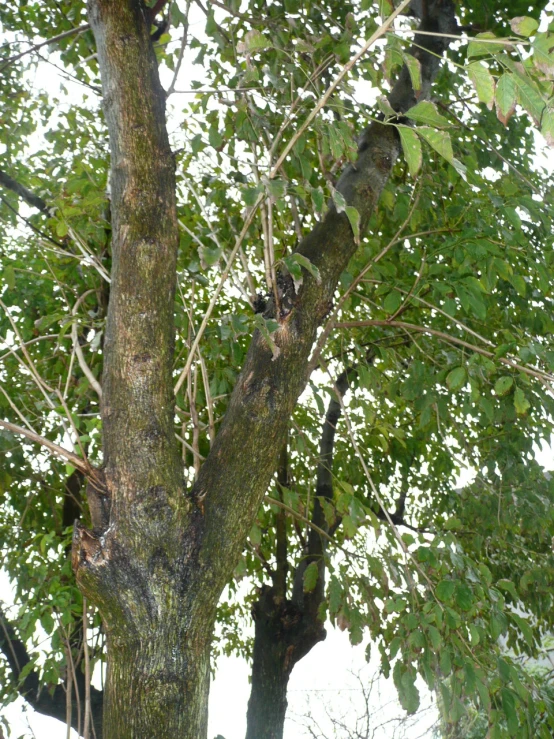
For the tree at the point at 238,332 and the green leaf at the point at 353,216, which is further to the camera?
the green leaf at the point at 353,216

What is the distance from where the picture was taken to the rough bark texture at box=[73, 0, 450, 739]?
1306 millimetres

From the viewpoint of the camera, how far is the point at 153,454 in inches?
55.9

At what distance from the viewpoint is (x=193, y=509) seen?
1.44 meters

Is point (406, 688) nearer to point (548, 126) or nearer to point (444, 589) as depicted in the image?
point (444, 589)

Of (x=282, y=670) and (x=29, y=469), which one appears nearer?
(x=29, y=469)

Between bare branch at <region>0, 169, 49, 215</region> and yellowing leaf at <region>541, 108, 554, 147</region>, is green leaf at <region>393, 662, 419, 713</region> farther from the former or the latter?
bare branch at <region>0, 169, 49, 215</region>

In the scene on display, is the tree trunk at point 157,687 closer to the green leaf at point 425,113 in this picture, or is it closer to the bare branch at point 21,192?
the green leaf at point 425,113

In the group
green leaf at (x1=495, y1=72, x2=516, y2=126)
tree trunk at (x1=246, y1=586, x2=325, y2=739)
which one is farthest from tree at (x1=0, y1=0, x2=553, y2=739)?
tree trunk at (x1=246, y1=586, x2=325, y2=739)

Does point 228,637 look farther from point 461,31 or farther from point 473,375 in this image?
point 461,31

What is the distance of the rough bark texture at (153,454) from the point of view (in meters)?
1.31

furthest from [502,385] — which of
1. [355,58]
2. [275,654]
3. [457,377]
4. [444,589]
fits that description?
[275,654]

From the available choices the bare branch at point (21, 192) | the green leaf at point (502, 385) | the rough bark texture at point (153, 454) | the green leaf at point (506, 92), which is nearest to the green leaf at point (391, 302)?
the green leaf at point (502, 385)

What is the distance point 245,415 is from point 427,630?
39.1 inches

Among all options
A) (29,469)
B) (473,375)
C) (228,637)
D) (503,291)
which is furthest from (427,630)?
(228,637)
